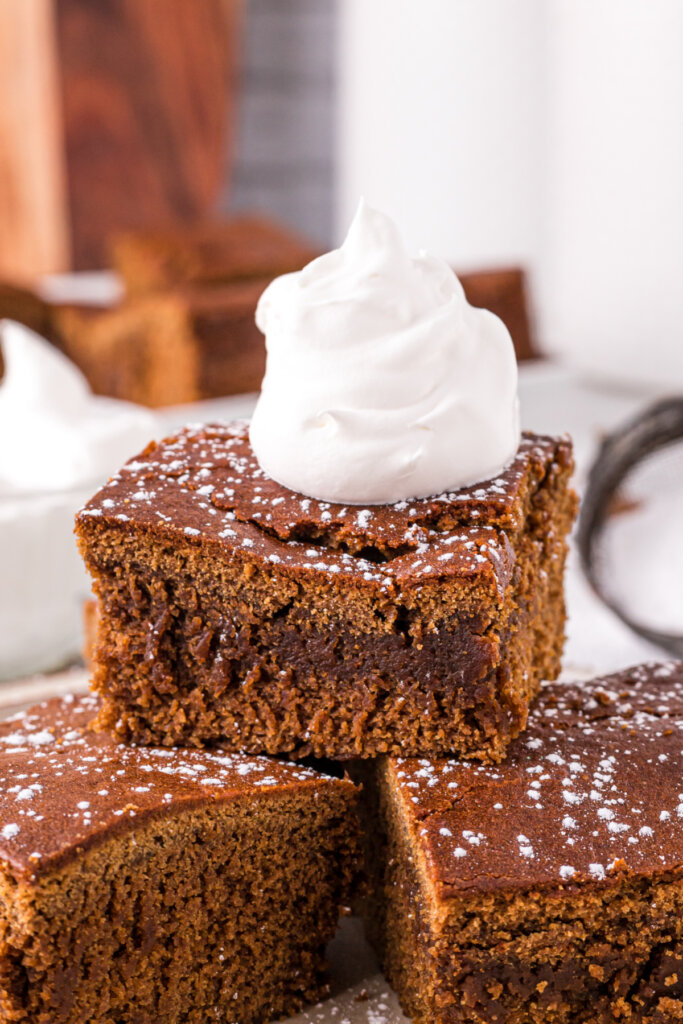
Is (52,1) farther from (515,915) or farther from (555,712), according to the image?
(515,915)

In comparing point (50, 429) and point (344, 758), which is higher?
point (50, 429)

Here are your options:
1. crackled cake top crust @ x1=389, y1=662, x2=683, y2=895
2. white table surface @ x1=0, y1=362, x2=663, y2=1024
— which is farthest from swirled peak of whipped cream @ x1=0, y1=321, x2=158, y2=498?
crackled cake top crust @ x1=389, y1=662, x2=683, y2=895

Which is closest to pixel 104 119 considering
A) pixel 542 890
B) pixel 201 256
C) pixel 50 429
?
pixel 201 256

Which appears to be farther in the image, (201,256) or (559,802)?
(201,256)

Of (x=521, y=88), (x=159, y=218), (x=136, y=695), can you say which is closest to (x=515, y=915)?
(x=136, y=695)

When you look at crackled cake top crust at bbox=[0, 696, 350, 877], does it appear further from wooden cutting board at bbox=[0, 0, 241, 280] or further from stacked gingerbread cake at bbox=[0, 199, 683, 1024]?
wooden cutting board at bbox=[0, 0, 241, 280]

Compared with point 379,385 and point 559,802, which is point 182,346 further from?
point 559,802
